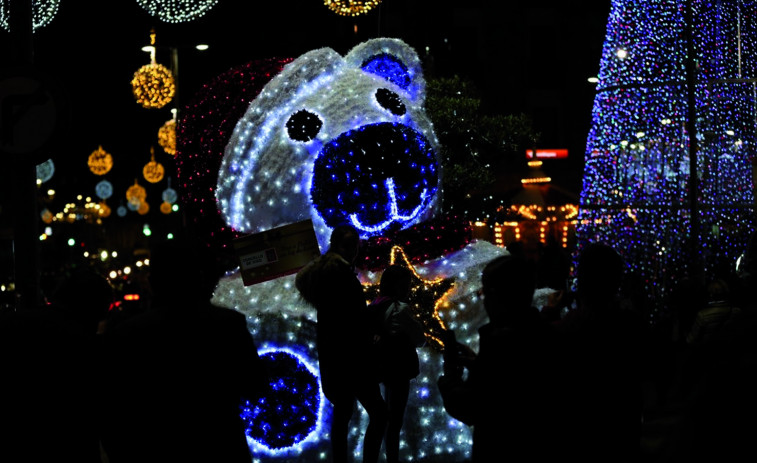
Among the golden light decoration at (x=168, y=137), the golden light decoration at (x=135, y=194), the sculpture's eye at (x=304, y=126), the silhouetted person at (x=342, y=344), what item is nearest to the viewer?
the silhouetted person at (x=342, y=344)

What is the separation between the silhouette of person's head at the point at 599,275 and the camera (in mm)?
3846

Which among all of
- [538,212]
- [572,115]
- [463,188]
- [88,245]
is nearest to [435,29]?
[572,115]

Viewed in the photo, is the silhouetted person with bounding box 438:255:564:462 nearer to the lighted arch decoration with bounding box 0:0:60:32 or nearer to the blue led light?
the blue led light

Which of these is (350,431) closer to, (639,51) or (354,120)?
(354,120)

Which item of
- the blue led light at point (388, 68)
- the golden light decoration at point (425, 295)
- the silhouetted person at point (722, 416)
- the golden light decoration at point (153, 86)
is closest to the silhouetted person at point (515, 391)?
the silhouetted person at point (722, 416)

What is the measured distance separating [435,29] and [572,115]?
5.81 meters

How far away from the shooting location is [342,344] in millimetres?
6301

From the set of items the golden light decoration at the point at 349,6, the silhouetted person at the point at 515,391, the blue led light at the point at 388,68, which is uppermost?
the golden light decoration at the point at 349,6

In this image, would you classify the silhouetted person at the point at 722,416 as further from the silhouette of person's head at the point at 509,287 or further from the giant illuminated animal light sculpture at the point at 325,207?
the giant illuminated animal light sculpture at the point at 325,207

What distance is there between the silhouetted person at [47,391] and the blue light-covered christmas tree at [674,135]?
6195 millimetres

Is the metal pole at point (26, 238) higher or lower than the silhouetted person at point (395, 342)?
higher

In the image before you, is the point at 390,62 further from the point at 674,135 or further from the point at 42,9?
the point at 42,9

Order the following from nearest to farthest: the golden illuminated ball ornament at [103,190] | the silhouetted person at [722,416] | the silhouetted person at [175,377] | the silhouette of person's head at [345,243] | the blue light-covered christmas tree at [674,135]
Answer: the silhouetted person at [722,416]
the silhouetted person at [175,377]
the silhouette of person's head at [345,243]
the blue light-covered christmas tree at [674,135]
the golden illuminated ball ornament at [103,190]

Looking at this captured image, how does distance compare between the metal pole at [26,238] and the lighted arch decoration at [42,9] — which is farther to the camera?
the lighted arch decoration at [42,9]
